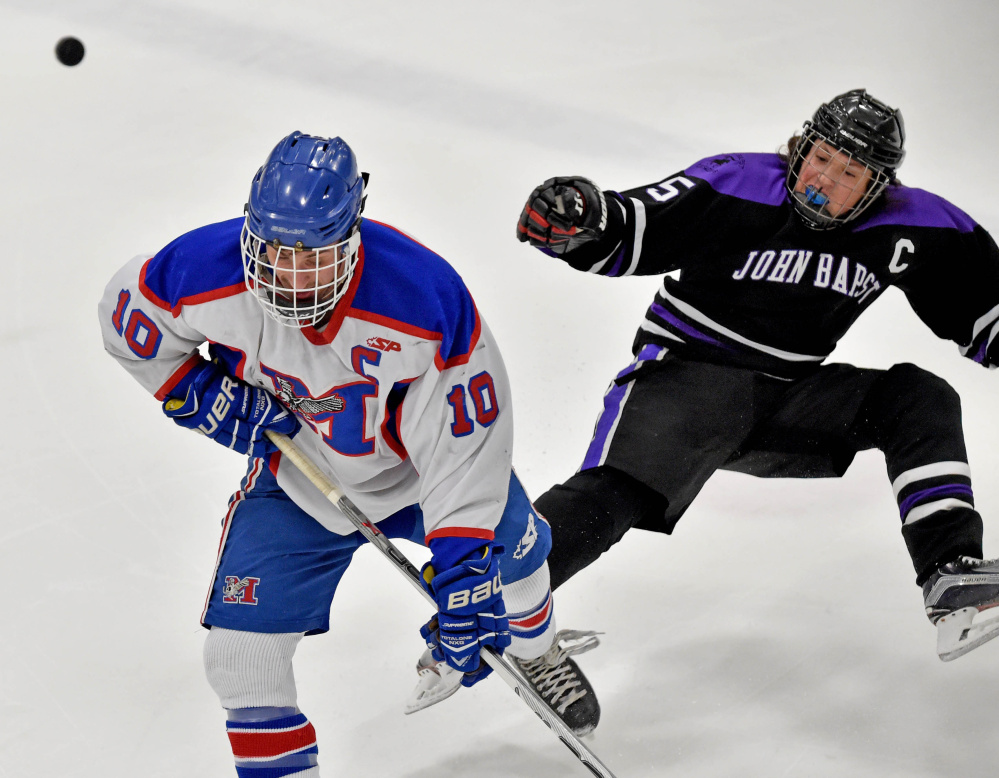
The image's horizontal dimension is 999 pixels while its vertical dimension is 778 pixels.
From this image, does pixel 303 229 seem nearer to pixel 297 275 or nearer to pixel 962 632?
pixel 297 275

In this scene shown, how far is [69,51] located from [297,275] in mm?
3174

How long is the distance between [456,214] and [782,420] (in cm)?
186

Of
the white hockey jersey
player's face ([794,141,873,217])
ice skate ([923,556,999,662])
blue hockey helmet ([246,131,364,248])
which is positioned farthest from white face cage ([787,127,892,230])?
blue hockey helmet ([246,131,364,248])

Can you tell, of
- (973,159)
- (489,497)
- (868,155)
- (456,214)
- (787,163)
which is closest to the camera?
(489,497)

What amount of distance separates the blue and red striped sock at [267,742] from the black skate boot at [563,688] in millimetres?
629

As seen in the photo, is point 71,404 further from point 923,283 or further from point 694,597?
point 923,283

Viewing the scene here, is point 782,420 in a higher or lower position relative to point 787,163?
lower

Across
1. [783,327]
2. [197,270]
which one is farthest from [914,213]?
[197,270]

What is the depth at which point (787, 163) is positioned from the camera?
282 cm

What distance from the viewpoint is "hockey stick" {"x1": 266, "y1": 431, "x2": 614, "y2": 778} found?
7.41ft

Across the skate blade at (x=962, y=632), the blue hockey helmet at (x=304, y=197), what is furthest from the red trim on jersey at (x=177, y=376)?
the skate blade at (x=962, y=632)

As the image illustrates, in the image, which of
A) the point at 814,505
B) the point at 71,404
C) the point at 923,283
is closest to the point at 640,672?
the point at 814,505

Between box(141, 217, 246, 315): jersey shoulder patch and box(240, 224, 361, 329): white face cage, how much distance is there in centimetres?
9

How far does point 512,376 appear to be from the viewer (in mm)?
3809
